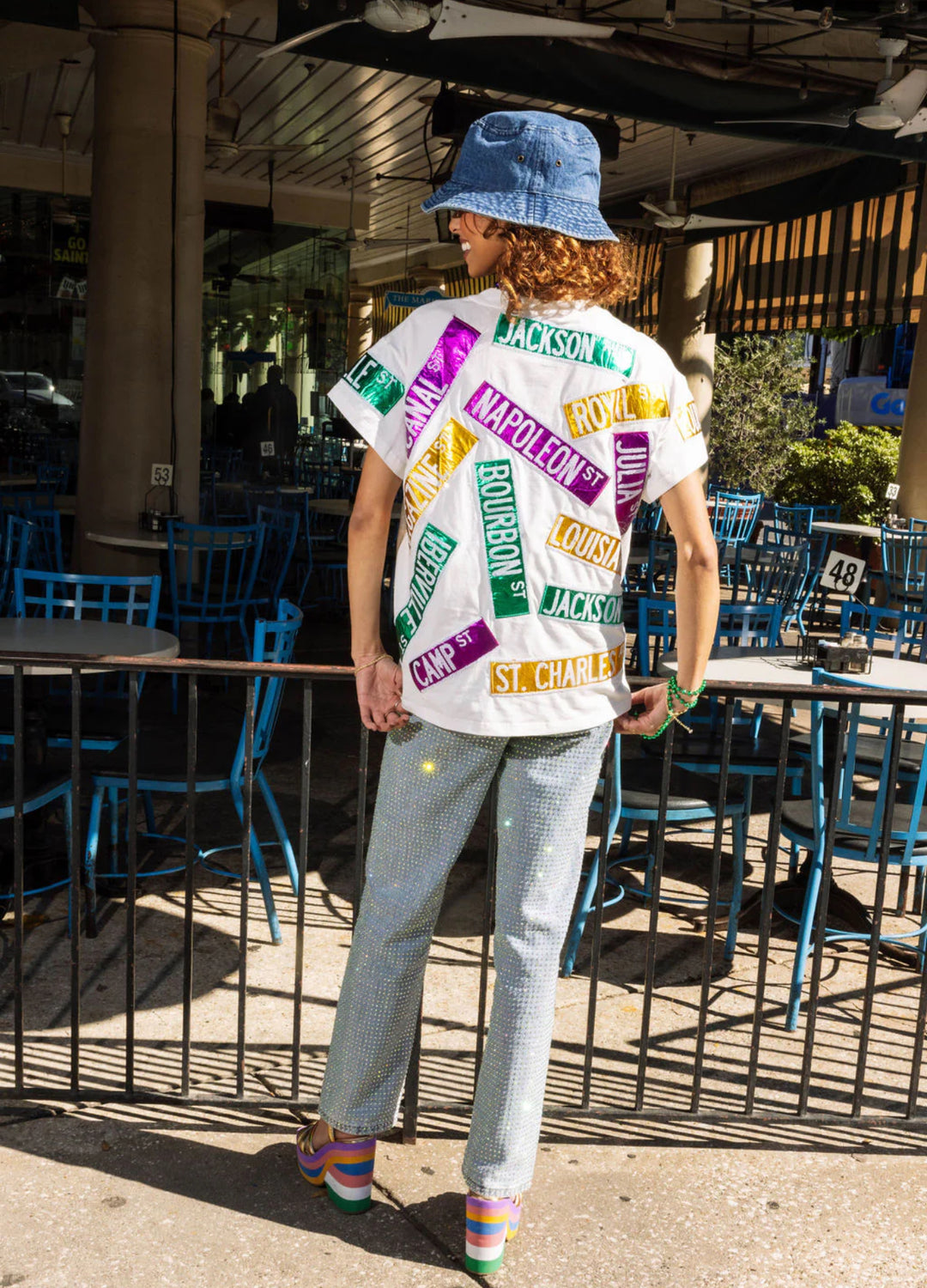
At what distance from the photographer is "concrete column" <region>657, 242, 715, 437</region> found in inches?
528

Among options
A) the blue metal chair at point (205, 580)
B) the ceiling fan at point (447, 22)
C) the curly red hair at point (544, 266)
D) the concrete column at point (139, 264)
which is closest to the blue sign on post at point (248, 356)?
the concrete column at point (139, 264)

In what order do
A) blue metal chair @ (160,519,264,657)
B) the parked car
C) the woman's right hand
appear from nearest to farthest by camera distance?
the woman's right hand < blue metal chair @ (160,519,264,657) < the parked car

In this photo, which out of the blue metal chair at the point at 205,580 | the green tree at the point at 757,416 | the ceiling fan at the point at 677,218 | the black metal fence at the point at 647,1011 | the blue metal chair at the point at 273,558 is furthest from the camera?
the green tree at the point at 757,416

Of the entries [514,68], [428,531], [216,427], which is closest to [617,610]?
[428,531]

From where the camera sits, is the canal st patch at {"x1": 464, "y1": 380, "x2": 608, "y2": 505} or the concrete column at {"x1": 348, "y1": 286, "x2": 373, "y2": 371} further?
the concrete column at {"x1": 348, "y1": 286, "x2": 373, "y2": 371}

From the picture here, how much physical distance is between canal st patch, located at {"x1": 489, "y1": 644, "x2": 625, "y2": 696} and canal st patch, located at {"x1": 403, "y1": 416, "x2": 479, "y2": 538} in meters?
0.28

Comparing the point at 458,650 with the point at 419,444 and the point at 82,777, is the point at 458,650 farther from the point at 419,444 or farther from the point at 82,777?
the point at 82,777

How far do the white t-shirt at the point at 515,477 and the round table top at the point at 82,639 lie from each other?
6.32ft

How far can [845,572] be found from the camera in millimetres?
4258

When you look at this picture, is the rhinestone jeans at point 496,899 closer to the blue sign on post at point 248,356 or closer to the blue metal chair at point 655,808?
the blue metal chair at point 655,808

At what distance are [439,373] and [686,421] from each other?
41cm

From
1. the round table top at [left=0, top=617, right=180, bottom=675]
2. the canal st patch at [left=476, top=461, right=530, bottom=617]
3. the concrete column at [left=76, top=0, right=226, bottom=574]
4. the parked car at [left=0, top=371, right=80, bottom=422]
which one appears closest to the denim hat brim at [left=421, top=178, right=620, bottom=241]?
the canal st patch at [left=476, top=461, right=530, bottom=617]

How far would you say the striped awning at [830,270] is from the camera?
10.8 metres

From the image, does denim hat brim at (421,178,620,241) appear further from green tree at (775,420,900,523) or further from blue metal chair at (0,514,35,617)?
green tree at (775,420,900,523)
